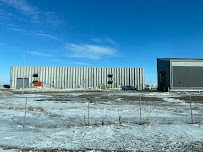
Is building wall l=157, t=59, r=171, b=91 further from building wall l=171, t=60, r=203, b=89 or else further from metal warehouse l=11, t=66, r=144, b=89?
metal warehouse l=11, t=66, r=144, b=89

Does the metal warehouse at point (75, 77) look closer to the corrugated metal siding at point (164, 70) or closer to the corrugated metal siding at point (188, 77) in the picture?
the corrugated metal siding at point (164, 70)

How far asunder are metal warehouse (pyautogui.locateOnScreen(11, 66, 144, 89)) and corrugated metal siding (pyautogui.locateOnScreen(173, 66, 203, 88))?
1266 inches

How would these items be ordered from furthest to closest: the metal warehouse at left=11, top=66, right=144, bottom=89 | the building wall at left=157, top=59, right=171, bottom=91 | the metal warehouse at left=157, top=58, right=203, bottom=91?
the metal warehouse at left=11, top=66, right=144, bottom=89, the building wall at left=157, top=59, right=171, bottom=91, the metal warehouse at left=157, top=58, right=203, bottom=91

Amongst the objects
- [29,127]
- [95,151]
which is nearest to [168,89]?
[29,127]

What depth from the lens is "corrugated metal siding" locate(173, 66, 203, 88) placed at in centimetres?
6116

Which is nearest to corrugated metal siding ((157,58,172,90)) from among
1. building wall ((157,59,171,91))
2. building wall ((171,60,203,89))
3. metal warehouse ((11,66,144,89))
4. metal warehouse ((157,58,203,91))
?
building wall ((157,59,171,91))

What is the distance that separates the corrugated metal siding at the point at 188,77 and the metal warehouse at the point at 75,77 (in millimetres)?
32148

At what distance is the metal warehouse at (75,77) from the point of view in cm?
8775

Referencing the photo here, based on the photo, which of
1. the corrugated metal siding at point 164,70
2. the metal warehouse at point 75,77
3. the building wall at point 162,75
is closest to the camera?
the corrugated metal siding at point 164,70

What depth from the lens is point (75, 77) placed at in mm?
90188

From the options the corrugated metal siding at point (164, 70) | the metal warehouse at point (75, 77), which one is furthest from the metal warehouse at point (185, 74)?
the metal warehouse at point (75, 77)

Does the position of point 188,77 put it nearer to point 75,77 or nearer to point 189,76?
point 189,76

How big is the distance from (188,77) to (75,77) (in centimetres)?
3882

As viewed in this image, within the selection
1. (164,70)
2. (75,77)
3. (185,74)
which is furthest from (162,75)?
(75,77)
